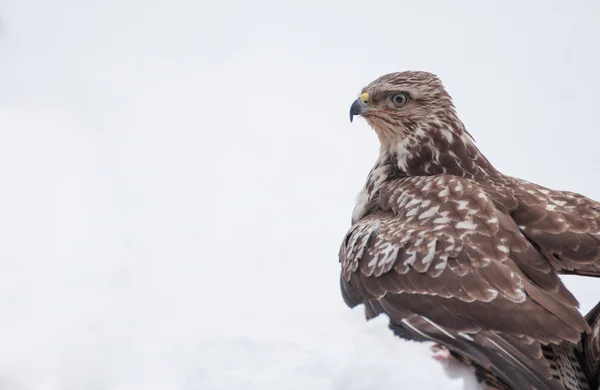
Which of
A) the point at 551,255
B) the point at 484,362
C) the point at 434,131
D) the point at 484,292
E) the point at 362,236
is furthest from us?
the point at 434,131

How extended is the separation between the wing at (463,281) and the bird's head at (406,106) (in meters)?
1.09

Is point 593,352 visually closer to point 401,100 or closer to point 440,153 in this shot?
point 440,153

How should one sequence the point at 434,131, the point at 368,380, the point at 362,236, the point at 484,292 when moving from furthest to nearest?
the point at 434,131, the point at 362,236, the point at 484,292, the point at 368,380

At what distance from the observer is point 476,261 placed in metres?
5.07

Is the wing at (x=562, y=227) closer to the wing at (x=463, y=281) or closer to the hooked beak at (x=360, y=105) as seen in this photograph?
the wing at (x=463, y=281)

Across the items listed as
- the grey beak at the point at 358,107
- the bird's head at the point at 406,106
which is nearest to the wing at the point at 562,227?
the bird's head at the point at 406,106

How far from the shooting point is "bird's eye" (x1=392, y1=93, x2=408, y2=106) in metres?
7.26

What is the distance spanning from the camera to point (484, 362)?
4.54 meters

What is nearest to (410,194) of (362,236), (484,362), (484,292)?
(362,236)

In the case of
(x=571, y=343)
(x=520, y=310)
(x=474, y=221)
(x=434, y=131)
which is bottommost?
(x=571, y=343)

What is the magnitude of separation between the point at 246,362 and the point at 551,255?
248 cm

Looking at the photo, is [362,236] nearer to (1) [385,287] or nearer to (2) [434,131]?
(1) [385,287]

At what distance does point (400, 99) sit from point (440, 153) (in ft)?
2.32

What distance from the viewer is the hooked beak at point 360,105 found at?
24.0ft
